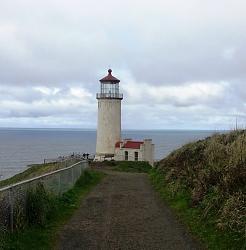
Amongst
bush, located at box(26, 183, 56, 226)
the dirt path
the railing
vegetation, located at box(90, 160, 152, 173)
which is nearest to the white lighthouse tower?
the railing

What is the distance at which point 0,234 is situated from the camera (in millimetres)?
8125

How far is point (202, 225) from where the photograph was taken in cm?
986

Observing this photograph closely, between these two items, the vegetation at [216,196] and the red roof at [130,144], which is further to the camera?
the red roof at [130,144]

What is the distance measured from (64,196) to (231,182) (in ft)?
Result: 18.5

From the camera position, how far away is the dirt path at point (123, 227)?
8875mm

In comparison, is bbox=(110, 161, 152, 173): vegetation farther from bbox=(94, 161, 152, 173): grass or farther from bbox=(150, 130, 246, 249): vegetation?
bbox=(150, 130, 246, 249): vegetation

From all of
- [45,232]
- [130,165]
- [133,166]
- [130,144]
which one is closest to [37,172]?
[133,166]

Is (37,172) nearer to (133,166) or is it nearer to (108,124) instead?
(133,166)

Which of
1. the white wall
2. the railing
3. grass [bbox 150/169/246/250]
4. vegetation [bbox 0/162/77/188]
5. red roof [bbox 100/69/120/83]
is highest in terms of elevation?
red roof [bbox 100/69/120/83]

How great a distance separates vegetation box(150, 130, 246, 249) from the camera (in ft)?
28.1

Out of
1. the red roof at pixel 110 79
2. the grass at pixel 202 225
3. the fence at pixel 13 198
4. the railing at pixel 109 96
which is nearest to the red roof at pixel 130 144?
the railing at pixel 109 96

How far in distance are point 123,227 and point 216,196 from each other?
214 centimetres

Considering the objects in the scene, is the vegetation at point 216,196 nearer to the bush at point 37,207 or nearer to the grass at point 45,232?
the grass at point 45,232

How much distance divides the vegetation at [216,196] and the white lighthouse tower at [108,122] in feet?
97.0
